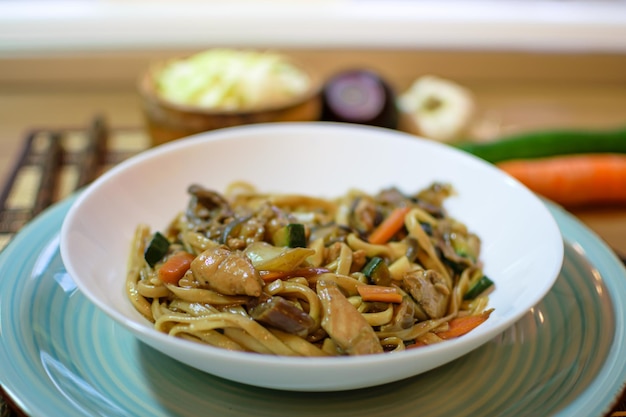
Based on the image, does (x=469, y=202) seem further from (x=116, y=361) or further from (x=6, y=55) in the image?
(x=6, y=55)

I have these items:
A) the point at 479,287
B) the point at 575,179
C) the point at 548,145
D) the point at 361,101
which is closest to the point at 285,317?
the point at 479,287

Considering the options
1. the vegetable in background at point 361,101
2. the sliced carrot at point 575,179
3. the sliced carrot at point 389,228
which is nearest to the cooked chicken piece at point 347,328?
the sliced carrot at point 389,228

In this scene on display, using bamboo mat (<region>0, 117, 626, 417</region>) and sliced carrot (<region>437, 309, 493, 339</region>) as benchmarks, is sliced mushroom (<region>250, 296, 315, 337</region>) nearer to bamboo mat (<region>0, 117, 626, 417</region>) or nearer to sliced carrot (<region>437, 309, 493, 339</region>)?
sliced carrot (<region>437, 309, 493, 339</region>)

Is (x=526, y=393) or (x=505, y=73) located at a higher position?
(x=526, y=393)

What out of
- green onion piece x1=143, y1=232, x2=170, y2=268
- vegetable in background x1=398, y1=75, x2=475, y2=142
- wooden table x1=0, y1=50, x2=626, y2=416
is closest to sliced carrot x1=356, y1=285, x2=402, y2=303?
green onion piece x1=143, y1=232, x2=170, y2=268

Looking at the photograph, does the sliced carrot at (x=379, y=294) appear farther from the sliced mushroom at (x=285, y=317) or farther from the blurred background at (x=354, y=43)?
the blurred background at (x=354, y=43)

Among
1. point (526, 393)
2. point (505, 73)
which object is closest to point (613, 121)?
point (505, 73)

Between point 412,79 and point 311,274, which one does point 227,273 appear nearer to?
point 311,274
